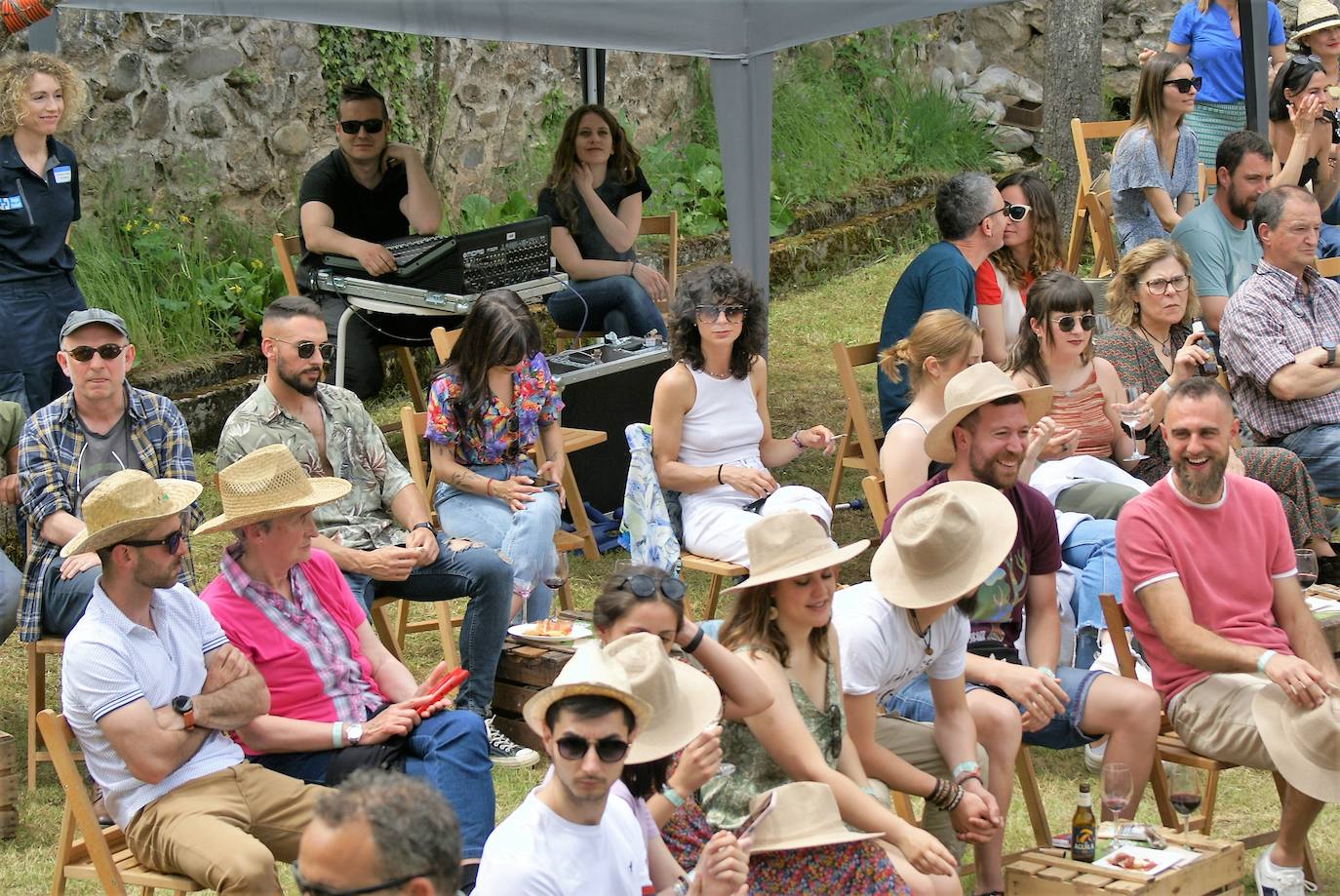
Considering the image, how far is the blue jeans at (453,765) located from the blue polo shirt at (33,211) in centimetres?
281

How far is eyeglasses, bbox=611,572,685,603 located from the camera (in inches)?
133

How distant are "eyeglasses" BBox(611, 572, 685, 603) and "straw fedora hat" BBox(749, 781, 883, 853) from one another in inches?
17.6

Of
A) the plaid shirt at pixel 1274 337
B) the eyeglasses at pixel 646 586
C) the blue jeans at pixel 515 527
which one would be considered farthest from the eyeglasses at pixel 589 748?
the plaid shirt at pixel 1274 337

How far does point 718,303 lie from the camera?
5586mm

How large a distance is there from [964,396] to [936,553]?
761 millimetres

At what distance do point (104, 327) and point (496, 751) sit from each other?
64.4 inches

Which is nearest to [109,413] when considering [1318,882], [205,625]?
[205,625]

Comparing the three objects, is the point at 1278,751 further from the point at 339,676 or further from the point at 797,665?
the point at 339,676

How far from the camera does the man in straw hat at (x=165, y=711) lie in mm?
3484

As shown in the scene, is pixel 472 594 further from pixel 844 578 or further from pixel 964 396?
pixel 844 578

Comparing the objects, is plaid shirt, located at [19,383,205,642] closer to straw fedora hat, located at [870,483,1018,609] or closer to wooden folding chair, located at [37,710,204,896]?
wooden folding chair, located at [37,710,204,896]

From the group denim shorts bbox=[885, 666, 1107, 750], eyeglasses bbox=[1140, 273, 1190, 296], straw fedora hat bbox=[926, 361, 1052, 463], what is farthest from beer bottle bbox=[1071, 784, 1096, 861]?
eyeglasses bbox=[1140, 273, 1190, 296]

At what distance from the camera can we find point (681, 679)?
3.33m

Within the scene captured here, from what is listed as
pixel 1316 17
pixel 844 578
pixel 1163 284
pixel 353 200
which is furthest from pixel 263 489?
pixel 1316 17
